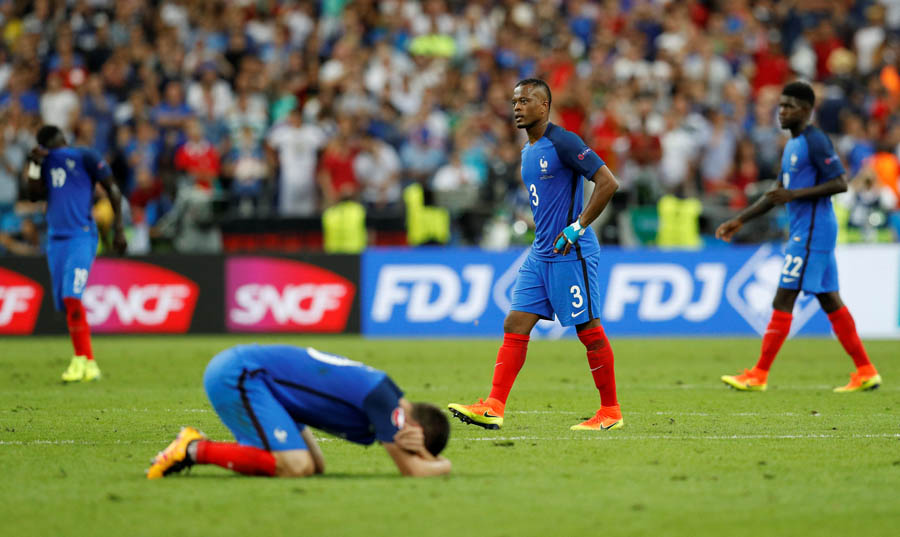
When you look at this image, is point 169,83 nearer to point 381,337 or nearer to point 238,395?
point 381,337

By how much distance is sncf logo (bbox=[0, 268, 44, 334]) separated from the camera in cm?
1841

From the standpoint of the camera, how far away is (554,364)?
1469 cm

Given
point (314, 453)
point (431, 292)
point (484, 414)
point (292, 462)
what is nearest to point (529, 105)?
point (484, 414)

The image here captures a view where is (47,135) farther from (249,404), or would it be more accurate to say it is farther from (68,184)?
(249,404)

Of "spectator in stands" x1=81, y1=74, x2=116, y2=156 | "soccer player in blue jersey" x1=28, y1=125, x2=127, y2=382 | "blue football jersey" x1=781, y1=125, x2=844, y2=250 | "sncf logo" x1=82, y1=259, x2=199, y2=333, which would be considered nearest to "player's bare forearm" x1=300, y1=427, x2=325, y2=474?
"blue football jersey" x1=781, y1=125, x2=844, y2=250

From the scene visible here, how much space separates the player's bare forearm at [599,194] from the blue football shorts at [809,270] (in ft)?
11.4

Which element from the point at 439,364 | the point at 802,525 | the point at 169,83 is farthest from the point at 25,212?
the point at 802,525

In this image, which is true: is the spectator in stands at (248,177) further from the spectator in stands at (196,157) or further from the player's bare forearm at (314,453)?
the player's bare forearm at (314,453)

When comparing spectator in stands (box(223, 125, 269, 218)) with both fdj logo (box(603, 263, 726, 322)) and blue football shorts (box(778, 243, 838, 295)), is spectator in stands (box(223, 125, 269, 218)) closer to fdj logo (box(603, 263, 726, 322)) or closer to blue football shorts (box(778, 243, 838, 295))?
fdj logo (box(603, 263, 726, 322))

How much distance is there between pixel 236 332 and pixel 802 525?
13.5 m

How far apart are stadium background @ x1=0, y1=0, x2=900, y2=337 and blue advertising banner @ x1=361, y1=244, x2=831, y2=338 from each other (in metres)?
0.03

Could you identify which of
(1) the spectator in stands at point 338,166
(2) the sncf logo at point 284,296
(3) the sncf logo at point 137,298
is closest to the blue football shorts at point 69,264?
(3) the sncf logo at point 137,298

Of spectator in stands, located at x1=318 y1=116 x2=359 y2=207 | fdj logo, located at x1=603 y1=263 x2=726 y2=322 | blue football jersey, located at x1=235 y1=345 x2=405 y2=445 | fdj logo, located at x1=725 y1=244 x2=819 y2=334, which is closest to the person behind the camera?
blue football jersey, located at x1=235 y1=345 x2=405 y2=445

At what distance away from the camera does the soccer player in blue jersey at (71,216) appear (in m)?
12.7
